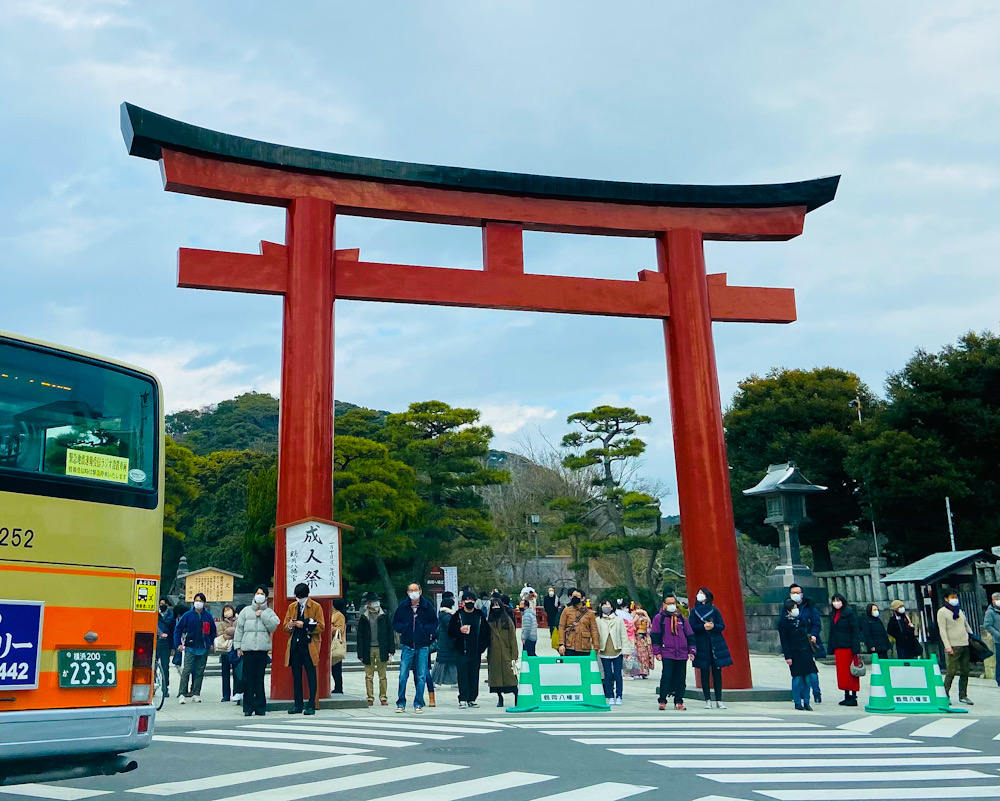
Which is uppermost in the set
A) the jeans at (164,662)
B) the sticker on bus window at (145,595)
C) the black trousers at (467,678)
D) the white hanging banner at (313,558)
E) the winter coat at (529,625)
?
the white hanging banner at (313,558)

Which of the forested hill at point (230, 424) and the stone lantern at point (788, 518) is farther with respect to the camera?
the forested hill at point (230, 424)

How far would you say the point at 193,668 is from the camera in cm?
1450

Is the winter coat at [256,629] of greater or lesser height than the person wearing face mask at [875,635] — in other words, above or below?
above

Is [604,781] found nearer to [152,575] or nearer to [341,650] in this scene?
[152,575]

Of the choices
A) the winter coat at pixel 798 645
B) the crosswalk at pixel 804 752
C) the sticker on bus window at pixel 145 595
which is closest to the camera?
the sticker on bus window at pixel 145 595

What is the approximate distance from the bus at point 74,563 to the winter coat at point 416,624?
640 cm

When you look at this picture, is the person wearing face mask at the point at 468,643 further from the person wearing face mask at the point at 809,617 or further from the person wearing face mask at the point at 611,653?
the person wearing face mask at the point at 809,617

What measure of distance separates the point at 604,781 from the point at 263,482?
36070mm

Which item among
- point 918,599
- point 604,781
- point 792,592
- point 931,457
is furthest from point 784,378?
point 604,781

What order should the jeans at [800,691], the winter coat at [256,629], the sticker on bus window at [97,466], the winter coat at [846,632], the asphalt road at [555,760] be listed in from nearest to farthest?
the sticker on bus window at [97,466] → the asphalt road at [555,760] → the winter coat at [256,629] → the jeans at [800,691] → the winter coat at [846,632]

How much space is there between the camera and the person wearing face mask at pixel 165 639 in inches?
542

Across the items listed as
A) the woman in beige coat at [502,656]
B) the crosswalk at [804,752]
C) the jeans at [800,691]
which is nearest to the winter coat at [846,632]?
the jeans at [800,691]

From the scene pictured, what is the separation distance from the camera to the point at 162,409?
6582mm

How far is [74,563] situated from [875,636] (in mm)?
12311
